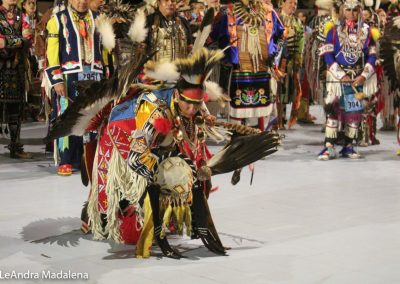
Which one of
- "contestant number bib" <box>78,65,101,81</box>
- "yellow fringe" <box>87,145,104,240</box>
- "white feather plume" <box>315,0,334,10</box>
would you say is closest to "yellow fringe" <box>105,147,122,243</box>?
"yellow fringe" <box>87,145,104,240</box>

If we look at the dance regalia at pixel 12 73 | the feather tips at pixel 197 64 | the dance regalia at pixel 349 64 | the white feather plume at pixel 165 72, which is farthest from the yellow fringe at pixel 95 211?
the dance regalia at pixel 349 64

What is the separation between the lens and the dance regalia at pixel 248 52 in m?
6.70

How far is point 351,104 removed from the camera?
22.7 feet

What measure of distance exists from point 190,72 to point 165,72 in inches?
5.1

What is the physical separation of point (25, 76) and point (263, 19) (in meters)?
2.00

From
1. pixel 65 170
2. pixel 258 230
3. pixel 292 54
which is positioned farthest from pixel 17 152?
pixel 292 54

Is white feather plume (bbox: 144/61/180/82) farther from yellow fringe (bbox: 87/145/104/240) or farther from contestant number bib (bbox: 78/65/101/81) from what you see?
contestant number bib (bbox: 78/65/101/81)

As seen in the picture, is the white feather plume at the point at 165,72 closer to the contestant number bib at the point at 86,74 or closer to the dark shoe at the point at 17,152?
the contestant number bib at the point at 86,74

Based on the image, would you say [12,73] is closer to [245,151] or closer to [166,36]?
[166,36]

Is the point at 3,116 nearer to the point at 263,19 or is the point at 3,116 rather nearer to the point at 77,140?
the point at 77,140

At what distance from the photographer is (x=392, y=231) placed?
464 centimetres

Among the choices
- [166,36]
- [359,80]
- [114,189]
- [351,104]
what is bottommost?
[114,189]

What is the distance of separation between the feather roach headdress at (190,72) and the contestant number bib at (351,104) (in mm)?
3182

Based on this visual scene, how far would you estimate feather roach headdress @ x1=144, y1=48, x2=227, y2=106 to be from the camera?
387 centimetres
